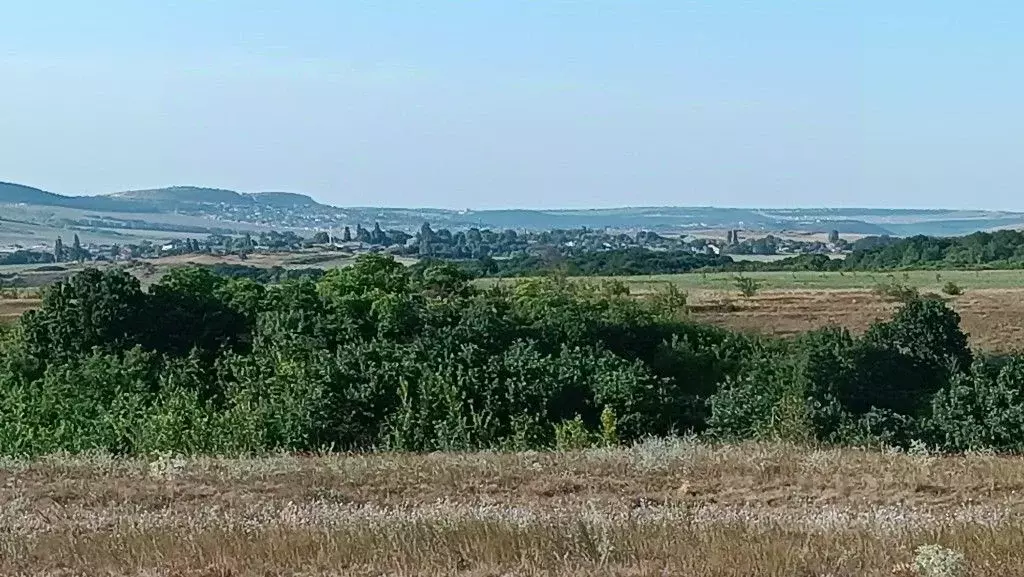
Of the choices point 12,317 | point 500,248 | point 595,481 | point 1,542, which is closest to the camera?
point 1,542

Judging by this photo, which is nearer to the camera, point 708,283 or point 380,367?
→ point 380,367

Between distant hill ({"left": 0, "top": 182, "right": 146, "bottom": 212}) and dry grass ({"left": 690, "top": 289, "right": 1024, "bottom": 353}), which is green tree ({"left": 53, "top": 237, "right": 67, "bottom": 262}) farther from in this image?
distant hill ({"left": 0, "top": 182, "right": 146, "bottom": 212})

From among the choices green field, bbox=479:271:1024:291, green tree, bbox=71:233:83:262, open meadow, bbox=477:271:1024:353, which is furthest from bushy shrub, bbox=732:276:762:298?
green tree, bbox=71:233:83:262

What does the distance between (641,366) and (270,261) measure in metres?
49.4

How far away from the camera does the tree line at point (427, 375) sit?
1029 inches

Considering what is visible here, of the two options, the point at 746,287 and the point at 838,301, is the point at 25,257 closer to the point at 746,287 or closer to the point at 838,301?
the point at 746,287

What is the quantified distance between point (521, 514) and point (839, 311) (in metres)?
45.3

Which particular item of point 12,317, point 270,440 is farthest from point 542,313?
point 12,317

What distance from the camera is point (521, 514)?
29.3ft

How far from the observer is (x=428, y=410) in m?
26.7

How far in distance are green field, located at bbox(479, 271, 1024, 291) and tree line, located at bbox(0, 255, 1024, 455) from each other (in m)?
26.8

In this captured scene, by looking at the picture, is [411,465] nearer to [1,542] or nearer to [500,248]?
[1,542]

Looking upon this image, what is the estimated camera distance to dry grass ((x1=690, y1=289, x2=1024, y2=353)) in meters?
45.0

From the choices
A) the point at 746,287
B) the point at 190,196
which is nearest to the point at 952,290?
the point at 746,287
